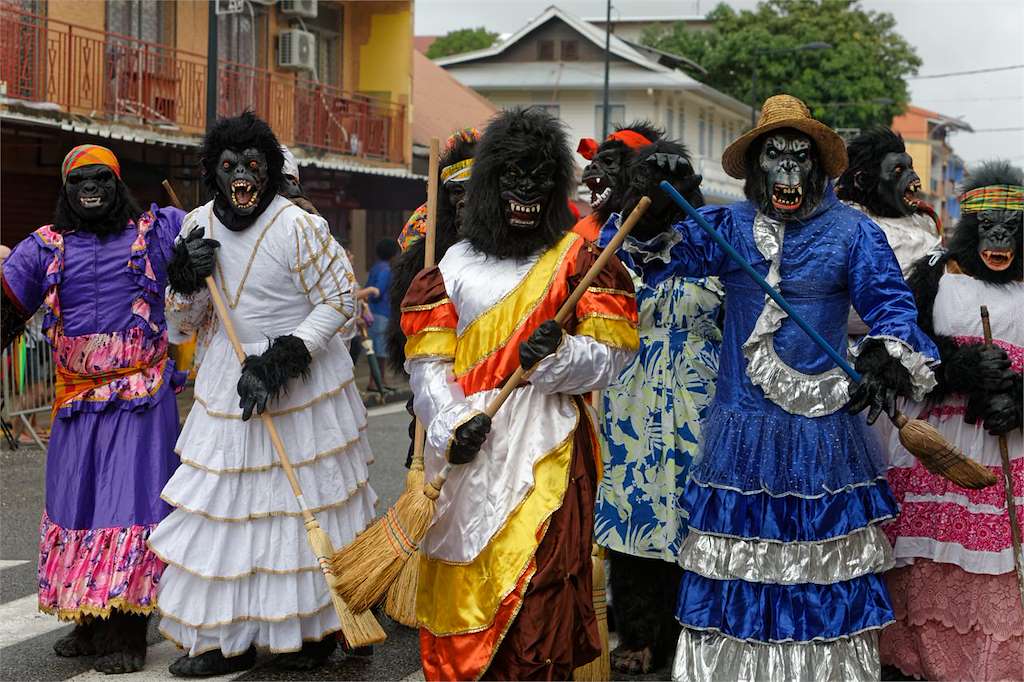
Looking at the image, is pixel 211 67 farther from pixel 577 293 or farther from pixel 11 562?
pixel 577 293

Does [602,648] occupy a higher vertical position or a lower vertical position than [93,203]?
lower

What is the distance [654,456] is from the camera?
6.27 metres

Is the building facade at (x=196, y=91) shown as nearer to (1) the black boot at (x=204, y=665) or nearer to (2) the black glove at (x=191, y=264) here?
(2) the black glove at (x=191, y=264)

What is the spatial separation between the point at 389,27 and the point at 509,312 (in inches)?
903

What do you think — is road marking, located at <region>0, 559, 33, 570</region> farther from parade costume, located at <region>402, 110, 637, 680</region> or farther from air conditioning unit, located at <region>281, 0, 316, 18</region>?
air conditioning unit, located at <region>281, 0, 316, 18</region>

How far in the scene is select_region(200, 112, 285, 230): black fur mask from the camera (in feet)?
20.4

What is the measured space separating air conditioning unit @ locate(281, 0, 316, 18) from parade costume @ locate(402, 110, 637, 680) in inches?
747

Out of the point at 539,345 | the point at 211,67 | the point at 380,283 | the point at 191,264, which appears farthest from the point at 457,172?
the point at 380,283

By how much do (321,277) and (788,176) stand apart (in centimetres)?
219

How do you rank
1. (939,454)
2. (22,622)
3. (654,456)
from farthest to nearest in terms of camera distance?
(22,622) < (654,456) < (939,454)

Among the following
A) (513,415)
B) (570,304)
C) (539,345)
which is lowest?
(513,415)

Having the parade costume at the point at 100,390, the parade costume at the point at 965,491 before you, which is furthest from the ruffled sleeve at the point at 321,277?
the parade costume at the point at 965,491

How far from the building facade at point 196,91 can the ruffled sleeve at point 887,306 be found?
10.7 metres

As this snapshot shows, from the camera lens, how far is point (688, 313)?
6285 millimetres
